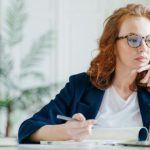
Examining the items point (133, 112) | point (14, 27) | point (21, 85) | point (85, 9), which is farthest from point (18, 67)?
point (133, 112)

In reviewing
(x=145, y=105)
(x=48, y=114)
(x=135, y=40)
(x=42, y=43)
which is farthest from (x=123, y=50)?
(x=42, y=43)

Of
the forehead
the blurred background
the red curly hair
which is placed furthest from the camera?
the blurred background

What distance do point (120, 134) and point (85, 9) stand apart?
315 cm

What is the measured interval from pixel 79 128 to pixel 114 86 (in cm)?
49

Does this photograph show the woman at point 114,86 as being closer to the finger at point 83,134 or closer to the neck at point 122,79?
the neck at point 122,79

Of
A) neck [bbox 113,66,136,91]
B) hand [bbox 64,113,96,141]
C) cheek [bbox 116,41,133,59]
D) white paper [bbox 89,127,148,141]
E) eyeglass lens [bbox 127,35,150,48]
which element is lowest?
white paper [bbox 89,127,148,141]

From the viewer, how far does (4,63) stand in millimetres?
4211

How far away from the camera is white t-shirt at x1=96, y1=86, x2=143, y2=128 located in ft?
5.95

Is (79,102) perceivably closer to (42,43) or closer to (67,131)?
(67,131)

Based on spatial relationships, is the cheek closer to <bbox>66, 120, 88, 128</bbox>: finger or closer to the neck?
the neck

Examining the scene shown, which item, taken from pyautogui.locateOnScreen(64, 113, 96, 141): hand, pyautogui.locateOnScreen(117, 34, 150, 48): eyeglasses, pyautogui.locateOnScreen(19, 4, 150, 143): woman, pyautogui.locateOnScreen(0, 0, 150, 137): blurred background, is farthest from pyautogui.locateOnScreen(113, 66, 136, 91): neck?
pyautogui.locateOnScreen(0, 0, 150, 137): blurred background

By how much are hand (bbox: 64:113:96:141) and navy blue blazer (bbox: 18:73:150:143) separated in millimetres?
238

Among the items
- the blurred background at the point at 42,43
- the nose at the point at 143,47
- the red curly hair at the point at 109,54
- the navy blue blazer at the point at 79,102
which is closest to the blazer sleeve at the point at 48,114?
the navy blue blazer at the point at 79,102

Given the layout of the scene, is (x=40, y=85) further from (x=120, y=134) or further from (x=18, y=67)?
(x=120, y=134)
